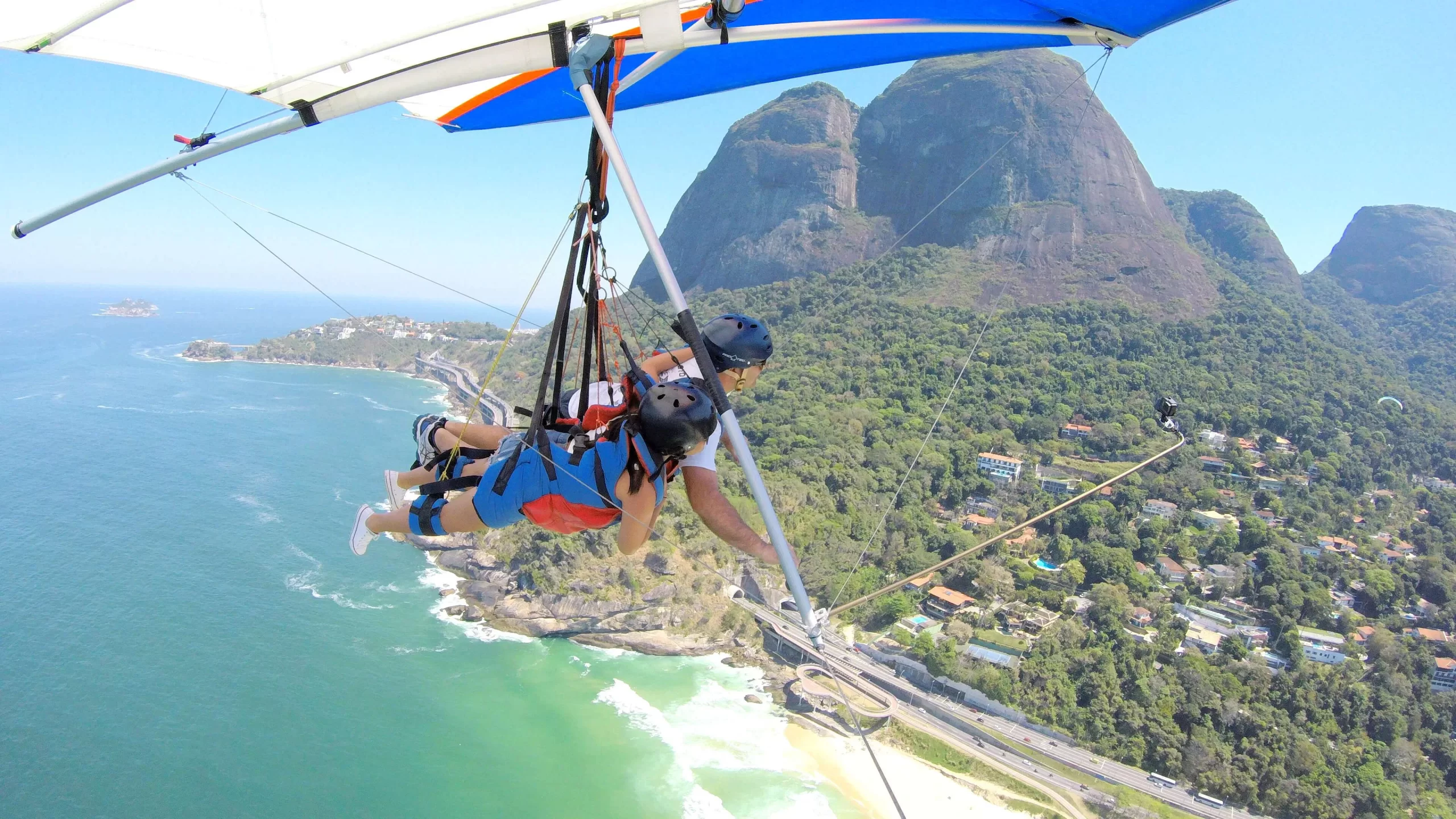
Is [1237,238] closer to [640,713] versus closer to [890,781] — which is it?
[890,781]

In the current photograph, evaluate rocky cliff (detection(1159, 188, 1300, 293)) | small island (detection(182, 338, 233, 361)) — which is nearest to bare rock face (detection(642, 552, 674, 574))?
rocky cliff (detection(1159, 188, 1300, 293))

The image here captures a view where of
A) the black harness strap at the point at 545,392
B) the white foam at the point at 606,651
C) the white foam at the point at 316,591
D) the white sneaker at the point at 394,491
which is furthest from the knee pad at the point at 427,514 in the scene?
the white foam at the point at 316,591

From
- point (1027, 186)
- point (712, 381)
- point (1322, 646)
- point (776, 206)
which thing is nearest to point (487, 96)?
point (712, 381)

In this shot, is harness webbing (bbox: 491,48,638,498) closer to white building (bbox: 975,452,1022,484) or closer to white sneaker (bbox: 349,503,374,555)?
white sneaker (bbox: 349,503,374,555)

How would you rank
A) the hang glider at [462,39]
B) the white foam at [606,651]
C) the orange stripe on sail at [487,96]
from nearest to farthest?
1. the hang glider at [462,39]
2. the orange stripe on sail at [487,96]
3. the white foam at [606,651]

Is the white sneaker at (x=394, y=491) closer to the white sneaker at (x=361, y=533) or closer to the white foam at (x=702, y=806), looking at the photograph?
the white sneaker at (x=361, y=533)

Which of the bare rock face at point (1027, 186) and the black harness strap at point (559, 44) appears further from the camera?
the bare rock face at point (1027, 186)

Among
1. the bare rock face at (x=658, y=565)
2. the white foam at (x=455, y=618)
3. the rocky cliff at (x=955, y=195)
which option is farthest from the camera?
the rocky cliff at (x=955, y=195)
